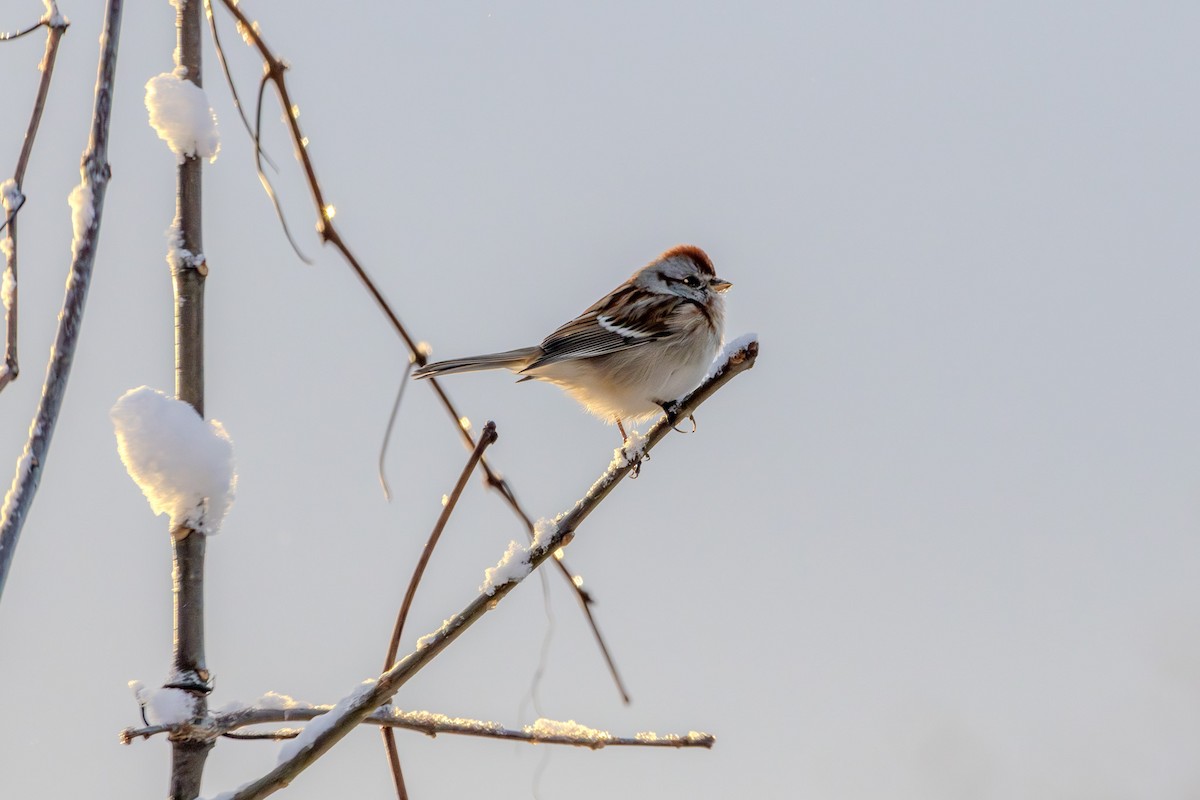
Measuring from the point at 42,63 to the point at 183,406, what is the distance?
431mm

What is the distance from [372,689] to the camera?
3.60 feet

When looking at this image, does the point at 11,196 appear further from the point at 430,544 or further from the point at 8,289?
the point at 430,544

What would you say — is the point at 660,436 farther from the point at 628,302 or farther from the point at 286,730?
the point at 628,302

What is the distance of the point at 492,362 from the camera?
347 cm

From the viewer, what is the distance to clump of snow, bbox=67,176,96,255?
1023 mm

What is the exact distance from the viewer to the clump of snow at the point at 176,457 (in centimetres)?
120

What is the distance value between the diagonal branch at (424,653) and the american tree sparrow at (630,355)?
2.18m

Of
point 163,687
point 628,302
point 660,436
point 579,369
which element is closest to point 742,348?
point 660,436

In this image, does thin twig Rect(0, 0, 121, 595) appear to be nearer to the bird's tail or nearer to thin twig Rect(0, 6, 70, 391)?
thin twig Rect(0, 6, 70, 391)

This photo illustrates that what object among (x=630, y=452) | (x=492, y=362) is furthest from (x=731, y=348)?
(x=492, y=362)

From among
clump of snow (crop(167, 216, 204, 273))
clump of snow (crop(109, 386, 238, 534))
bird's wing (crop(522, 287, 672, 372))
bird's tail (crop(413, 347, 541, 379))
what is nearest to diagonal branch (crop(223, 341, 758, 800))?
clump of snow (crop(109, 386, 238, 534))

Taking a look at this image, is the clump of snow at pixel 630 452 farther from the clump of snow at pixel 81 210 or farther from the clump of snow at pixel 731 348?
the clump of snow at pixel 81 210

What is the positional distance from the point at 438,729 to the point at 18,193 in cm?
72

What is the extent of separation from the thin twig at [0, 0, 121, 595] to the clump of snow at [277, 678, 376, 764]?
34 cm
